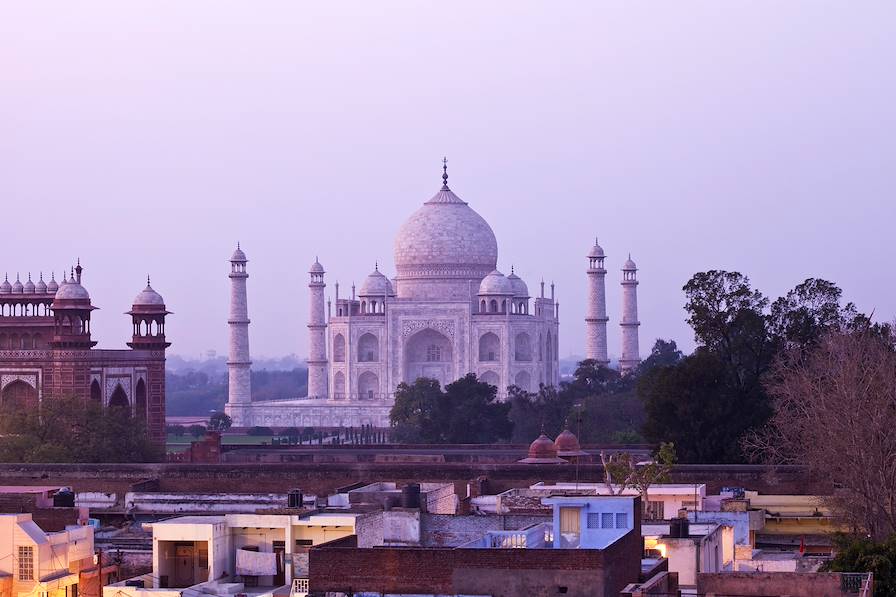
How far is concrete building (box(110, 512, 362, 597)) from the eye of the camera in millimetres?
21500

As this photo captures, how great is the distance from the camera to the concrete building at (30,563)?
69.6 feet

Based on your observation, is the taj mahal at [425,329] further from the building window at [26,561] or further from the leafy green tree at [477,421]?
the building window at [26,561]

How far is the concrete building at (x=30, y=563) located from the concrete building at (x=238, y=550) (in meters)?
0.67

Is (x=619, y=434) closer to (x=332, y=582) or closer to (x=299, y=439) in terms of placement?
(x=299, y=439)

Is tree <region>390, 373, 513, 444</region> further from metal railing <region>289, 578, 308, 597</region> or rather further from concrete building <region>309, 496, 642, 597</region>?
concrete building <region>309, 496, 642, 597</region>

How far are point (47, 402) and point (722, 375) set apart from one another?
13503mm

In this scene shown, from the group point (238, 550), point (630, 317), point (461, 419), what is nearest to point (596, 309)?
point (630, 317)

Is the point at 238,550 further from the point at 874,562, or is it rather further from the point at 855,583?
the point at 855,583

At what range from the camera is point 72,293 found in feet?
160

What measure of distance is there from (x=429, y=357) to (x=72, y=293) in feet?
91.5

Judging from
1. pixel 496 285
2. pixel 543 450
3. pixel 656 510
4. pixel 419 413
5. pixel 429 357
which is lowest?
pixel 656 510

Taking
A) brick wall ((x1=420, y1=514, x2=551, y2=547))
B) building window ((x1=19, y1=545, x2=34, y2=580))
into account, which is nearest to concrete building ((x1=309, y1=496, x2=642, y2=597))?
brick wall ((x1=420, y1=514, x2=551, y2=547))

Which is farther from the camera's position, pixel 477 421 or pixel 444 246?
pixel 444 246

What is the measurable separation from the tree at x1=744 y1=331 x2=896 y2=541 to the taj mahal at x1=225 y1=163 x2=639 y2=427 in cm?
3537
